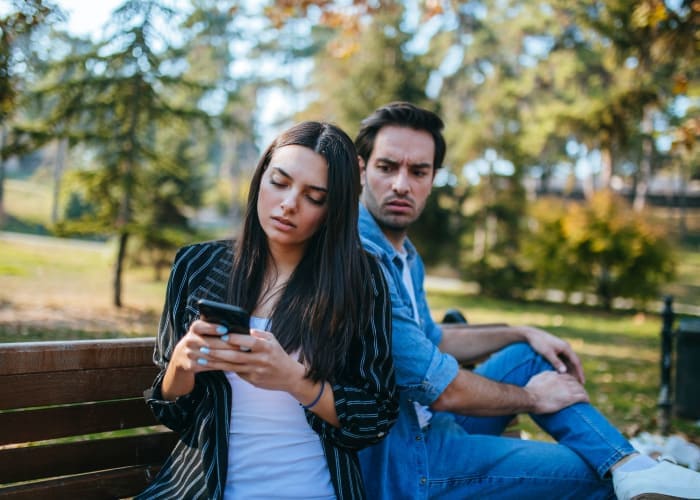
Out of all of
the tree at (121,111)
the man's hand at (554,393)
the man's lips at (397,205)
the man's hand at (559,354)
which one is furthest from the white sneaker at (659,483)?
the tree at (121,111)

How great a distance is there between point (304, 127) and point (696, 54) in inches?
266

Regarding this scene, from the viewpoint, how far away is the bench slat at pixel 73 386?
1.96 m

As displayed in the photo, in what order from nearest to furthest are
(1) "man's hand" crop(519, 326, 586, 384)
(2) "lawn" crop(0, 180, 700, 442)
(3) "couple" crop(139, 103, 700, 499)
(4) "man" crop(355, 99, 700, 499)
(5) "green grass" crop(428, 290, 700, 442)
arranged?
(3) "couple" crop(139, 103, 700, 499)
(4) "man" crop(355, 99, 700, 499)
(1) "man's hand" crop(519, 326, 586, 384)
(5) "green grass" crop(428, 290, 700, 442)
(2) "lawn" crop(0, 180, 700, 442)

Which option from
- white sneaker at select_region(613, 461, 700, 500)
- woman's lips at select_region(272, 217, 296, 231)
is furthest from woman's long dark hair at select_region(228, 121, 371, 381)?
white sneaker at select_region(613, 461, 700, 500)

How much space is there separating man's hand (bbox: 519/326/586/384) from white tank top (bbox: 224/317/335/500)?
1321mm

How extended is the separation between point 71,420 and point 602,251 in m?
15.0

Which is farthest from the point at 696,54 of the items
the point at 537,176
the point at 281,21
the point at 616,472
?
the point at 537,176

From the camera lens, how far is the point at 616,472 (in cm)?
228

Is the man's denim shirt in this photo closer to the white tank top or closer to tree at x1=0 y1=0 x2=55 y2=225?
the white tank top

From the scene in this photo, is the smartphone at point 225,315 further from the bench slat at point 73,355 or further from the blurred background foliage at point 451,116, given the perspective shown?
the blurred background foliage at point 451,116

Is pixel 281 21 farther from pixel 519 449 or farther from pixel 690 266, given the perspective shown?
pixel 690 266

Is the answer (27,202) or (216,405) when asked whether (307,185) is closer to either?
(216,405)

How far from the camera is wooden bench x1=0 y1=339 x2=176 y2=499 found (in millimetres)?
1983

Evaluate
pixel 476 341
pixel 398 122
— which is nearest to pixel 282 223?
pixel 398 122
